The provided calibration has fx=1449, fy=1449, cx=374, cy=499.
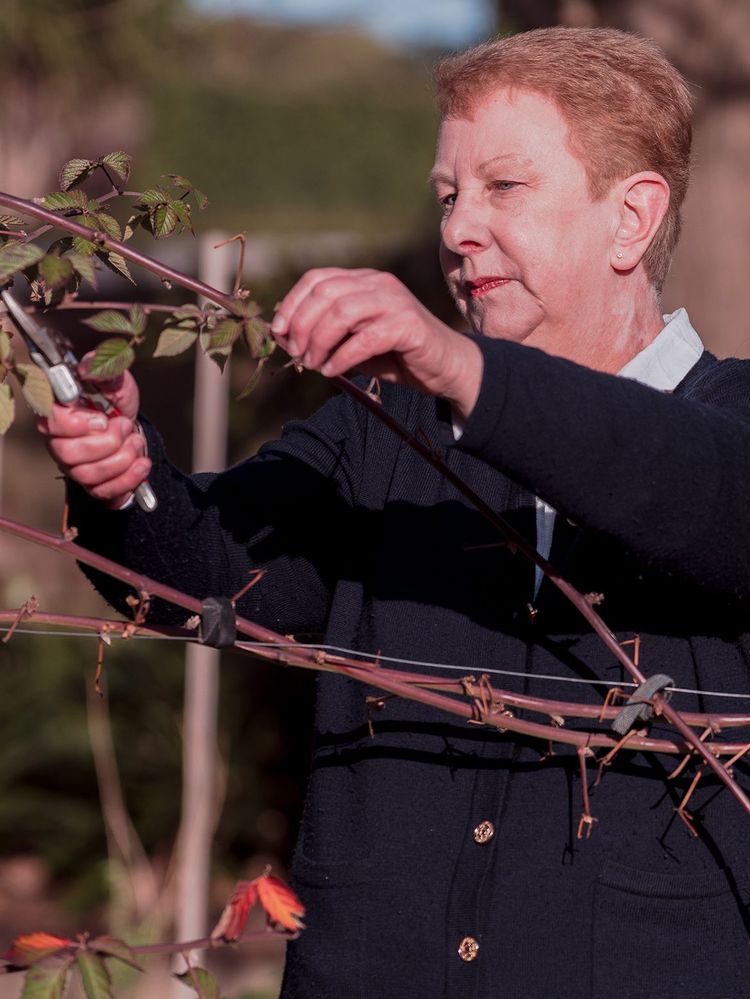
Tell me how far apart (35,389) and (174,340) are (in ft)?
0.49

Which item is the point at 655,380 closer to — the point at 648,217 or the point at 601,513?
the point at 648,217

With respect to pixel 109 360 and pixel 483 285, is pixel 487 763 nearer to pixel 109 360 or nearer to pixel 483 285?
pixel 483 285

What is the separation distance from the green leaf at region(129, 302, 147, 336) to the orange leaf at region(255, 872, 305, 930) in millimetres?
554

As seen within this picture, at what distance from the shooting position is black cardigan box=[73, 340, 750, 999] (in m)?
1.79

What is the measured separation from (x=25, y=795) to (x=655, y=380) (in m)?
4.58

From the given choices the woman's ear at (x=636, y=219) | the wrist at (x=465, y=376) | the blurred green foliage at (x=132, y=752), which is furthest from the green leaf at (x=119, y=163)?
the blurred green foliage at (x=132, y=752)

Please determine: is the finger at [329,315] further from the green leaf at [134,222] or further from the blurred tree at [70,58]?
the blurred tree at [70,58]

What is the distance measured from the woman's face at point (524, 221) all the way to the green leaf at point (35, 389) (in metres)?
0.73

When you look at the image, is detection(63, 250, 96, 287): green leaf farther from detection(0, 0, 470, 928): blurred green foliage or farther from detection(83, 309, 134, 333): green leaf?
detection(0, 0, 470, 928): blurred green foliage

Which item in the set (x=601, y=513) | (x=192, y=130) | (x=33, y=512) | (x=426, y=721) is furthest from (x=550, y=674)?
(x=192, y=130)

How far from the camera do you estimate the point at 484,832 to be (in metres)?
1.84

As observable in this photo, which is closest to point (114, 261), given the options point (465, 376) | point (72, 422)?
point (72, 422)

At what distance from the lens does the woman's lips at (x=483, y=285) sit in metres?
1.99

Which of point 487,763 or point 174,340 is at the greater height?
point 174,340
